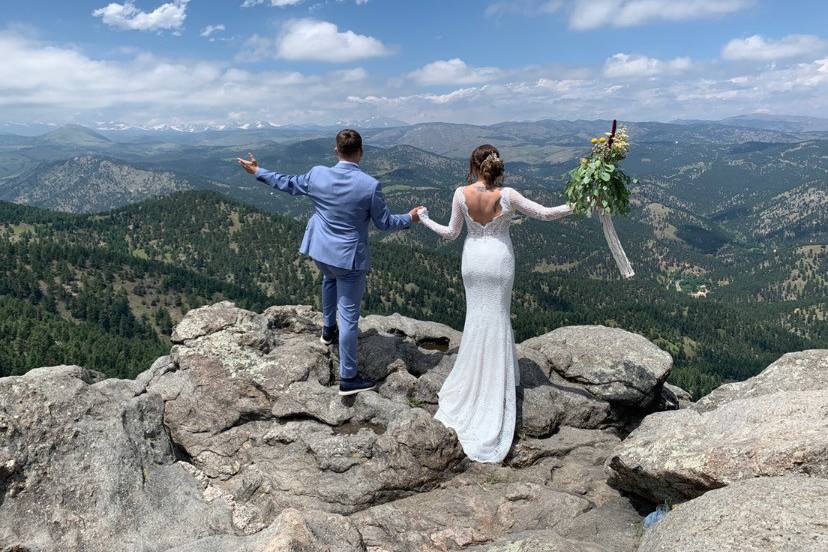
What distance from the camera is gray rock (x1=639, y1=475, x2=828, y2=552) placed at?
5.42 meters

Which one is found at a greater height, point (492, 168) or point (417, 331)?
point (492, 168)

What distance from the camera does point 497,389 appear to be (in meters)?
11.7

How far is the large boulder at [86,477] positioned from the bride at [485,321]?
5.69 meters

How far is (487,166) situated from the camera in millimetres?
10742

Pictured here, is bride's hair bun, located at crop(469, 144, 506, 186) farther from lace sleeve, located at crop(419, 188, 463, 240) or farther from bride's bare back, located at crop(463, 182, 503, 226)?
lace sleeve, located at crop(419, 188, 463, 240)

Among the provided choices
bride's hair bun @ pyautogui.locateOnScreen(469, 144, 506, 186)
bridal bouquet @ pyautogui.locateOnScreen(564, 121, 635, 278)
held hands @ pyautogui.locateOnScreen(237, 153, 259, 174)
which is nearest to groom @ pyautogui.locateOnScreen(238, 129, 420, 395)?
held hands @ pyautogui.locateOnScreen(237, 153, 259, 174)

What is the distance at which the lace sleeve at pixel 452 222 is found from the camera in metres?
11.3

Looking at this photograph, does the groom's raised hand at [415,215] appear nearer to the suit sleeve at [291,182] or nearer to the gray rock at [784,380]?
the suit sleeve at [291,182]

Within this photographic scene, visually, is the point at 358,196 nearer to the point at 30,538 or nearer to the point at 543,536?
the point at 543,536

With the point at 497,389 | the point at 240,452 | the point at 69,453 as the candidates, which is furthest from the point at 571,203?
the point at 69,453

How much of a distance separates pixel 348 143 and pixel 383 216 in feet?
6.13

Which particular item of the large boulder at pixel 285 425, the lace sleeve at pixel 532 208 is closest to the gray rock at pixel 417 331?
the large boulder at pixel 285 425

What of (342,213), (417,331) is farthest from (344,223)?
(417,331)

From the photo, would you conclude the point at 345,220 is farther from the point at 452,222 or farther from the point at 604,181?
the point at 604,181
